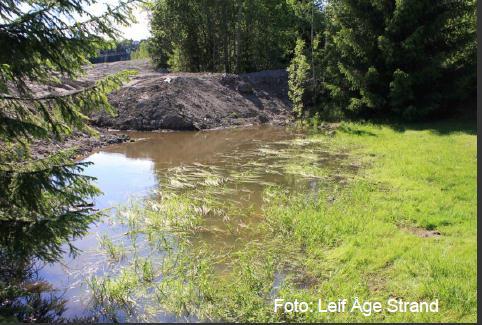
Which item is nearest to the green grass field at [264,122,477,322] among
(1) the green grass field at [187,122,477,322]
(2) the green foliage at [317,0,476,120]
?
(1) the green grass field at [187,122,477,322]

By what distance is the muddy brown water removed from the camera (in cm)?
667

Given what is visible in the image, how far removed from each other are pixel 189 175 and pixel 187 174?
0.62ft

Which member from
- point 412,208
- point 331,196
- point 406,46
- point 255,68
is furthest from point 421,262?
point 255,68

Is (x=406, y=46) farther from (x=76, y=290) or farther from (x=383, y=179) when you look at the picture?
(x=76, y=290)

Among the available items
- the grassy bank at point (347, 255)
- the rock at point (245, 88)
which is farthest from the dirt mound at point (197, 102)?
the grassy bank at point (347, 255)

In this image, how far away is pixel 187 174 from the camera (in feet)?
40.0

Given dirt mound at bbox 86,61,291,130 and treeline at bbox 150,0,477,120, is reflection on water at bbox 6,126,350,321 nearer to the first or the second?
dirt mound at bbox 86,61,291,130

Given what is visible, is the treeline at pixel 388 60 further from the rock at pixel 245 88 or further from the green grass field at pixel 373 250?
Answer: the green grass field at pixel 373 250

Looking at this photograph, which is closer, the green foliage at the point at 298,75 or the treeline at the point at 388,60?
the treeline at the point at 388,60

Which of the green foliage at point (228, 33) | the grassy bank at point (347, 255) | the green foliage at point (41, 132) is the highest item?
the green foliage at point (228, 33)

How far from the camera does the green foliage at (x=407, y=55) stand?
59.4ft

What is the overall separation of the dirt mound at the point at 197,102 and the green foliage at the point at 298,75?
1.14 metres

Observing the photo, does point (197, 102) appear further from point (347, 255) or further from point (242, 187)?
point (347, 255)

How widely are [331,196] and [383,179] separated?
A: 180 centimetres
